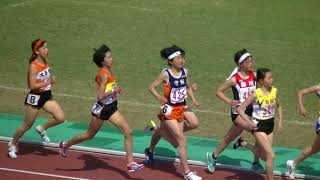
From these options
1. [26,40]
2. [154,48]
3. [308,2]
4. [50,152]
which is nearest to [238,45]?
[154,48]

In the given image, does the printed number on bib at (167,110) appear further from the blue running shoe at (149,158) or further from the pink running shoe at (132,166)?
the blue running shoe at (149,158)

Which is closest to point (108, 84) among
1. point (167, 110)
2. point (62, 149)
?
point (167, 110)

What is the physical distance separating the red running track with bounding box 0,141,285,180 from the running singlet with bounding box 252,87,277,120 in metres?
1.31

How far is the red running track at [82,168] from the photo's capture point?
1127 centimetres

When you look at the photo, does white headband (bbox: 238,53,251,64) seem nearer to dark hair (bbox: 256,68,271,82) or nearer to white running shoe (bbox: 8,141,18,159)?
dark hair (bbox: 256,68,271,82)

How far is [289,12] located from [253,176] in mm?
12780

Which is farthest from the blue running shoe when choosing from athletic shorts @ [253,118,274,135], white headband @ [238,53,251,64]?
white headband @ [238,53,251,64]

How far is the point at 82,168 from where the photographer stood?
11.7 meters

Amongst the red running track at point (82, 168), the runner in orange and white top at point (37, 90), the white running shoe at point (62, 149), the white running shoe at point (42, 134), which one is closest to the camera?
the red running track at point (82, 168)

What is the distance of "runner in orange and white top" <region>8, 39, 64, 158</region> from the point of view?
11.8 meters

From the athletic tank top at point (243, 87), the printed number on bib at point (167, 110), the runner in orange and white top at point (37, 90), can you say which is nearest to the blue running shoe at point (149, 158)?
the printed number on bib at point (167, 110)

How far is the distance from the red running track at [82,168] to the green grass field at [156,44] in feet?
7.52

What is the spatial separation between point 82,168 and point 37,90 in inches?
66.0

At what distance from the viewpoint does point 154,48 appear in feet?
66.3
